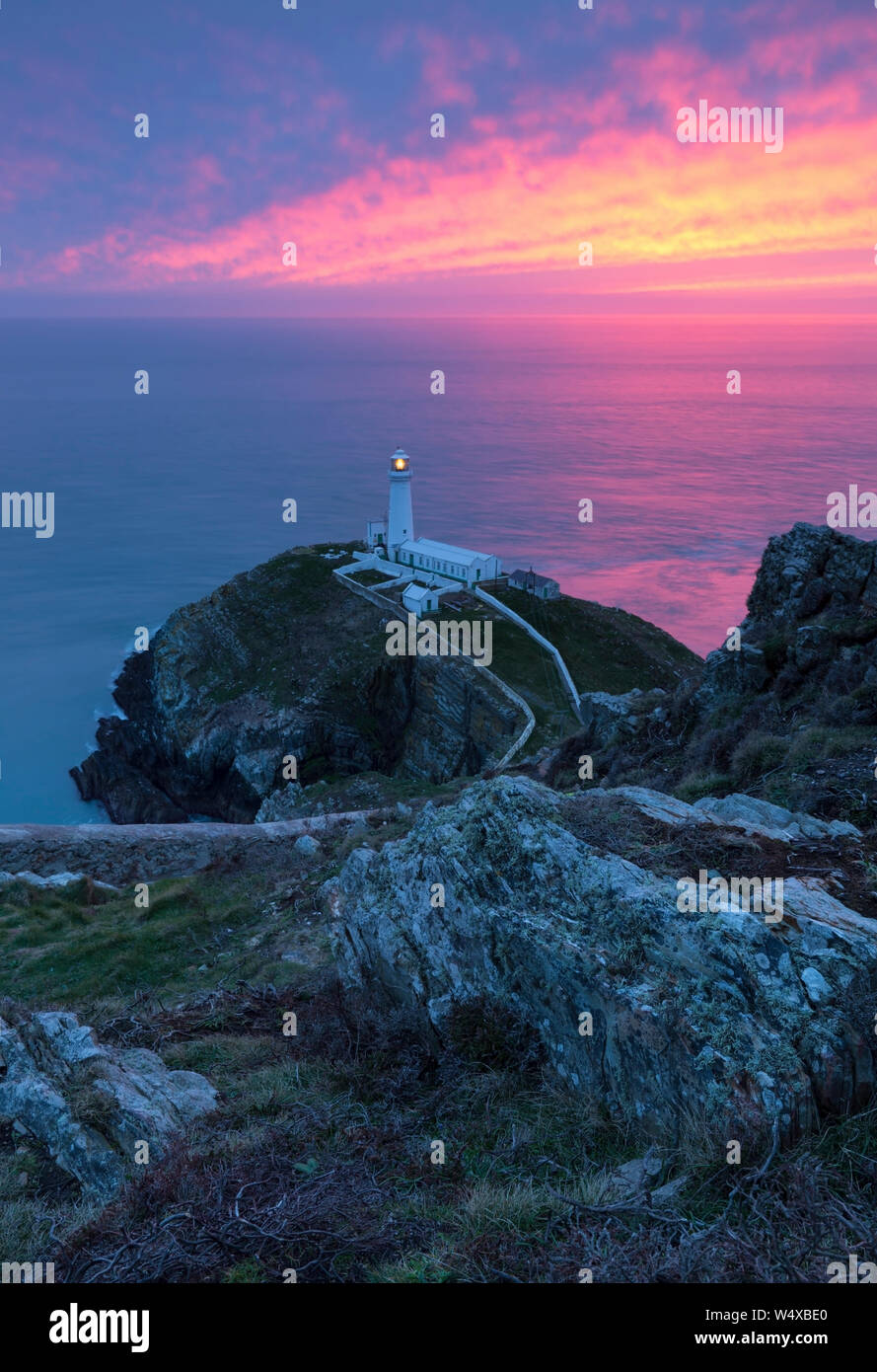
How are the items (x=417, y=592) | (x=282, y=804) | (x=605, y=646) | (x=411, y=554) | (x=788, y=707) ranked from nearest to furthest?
(x=788, y=707) → (x=282, y=804) → (x=605, y=646) → (x=417, y=592) → (x=411, y=554)

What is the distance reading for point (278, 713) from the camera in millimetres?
51562

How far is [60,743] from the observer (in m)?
63.5

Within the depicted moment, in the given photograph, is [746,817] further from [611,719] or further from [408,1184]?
[611,719]

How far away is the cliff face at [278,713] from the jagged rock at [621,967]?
33.9m

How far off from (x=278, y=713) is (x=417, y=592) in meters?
12.6

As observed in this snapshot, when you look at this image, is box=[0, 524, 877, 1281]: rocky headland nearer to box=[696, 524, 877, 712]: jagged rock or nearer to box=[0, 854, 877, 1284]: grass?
box=[0, 854, 877, 1284]: grass

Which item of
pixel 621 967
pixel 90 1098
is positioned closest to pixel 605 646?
pixel 621 967

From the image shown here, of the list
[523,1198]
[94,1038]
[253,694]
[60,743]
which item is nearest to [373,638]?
[253,694]

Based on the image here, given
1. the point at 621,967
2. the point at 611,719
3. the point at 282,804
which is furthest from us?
the point at 282,804

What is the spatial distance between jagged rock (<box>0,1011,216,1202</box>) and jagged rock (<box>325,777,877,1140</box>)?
7.16 feet

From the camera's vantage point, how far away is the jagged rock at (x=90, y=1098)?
7062 mm

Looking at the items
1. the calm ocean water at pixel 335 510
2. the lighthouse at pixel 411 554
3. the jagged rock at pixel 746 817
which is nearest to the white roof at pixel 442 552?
the lighthouse at pixel 411 554

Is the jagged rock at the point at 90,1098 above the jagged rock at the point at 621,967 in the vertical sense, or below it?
below

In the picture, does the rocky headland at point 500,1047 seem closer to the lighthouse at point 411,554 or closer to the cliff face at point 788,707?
the cliff face at point 788,707
